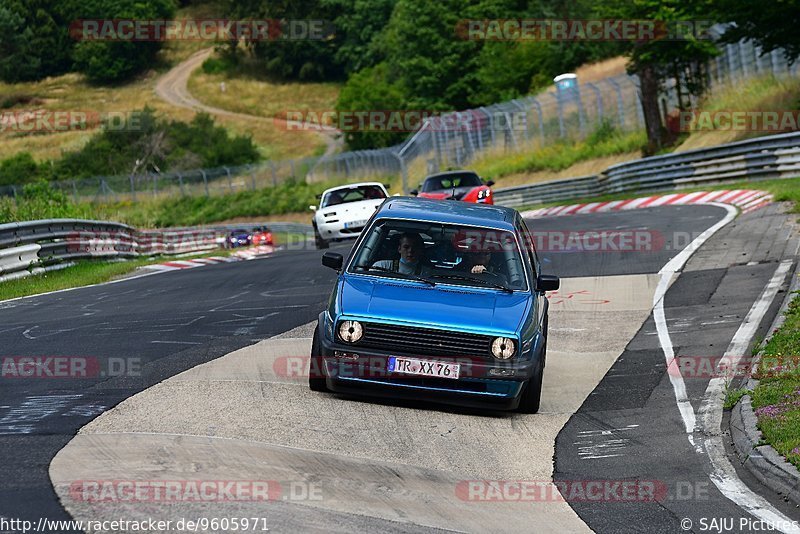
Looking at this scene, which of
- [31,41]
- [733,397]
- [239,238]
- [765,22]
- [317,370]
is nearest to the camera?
[317,370]

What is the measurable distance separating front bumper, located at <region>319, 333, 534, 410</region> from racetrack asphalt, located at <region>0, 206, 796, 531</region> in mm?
333

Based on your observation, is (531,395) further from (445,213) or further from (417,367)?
(445,213)

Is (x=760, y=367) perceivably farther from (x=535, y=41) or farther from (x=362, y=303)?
(x=535, y=41)

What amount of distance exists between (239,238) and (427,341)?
124 feet

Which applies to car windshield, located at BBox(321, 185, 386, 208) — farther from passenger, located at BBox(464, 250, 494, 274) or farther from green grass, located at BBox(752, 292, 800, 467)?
passenger, located at BBox(464, 250, 494, 274)

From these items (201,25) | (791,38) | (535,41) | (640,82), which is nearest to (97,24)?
(201,25)

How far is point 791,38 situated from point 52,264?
17.9 metres

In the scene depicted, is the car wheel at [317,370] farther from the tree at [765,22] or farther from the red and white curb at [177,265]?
the tree at [765,22]

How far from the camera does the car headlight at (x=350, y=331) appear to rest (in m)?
9.27

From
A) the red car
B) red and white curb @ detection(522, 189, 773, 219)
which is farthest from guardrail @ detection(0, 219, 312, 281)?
red and white curb @ detection(522, 189, 773, 219)

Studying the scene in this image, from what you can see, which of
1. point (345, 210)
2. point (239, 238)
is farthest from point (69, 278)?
point (239, 238)

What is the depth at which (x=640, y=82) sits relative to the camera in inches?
1646

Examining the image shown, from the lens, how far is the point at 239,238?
4628 centimetres

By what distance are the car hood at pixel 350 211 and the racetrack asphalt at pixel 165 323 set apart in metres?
3.27
